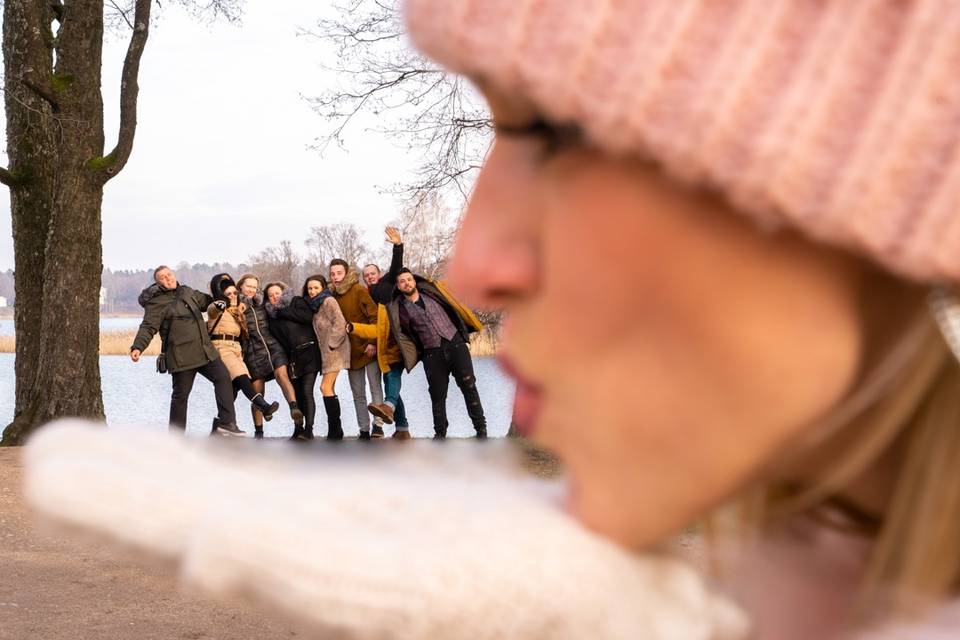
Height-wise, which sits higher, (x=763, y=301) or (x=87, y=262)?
(x=763, y=301)

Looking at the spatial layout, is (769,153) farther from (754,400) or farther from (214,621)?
(214,621)

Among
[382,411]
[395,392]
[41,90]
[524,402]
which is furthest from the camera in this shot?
[395,392]

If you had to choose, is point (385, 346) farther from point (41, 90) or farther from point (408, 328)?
point (41, 90)

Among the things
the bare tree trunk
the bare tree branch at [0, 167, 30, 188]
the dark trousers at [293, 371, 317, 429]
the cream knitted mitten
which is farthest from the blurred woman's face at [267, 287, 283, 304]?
the cream knitted mitten

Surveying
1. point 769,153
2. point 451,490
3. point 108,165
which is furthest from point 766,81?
point 108,165

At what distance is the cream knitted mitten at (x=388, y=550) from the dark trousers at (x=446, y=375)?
31.7 ft

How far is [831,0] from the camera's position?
19.0 inches

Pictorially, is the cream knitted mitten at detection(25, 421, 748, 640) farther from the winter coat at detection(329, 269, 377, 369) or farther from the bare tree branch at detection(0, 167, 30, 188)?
the bare tree branch at detection(0, 167, 30, 188)

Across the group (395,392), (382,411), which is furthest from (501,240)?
(395,392)

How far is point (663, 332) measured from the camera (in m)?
0.49

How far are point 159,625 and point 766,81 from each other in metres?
4.72

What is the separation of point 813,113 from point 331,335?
10549 millimetres

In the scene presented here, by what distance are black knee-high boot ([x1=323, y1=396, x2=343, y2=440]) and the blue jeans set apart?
579 millimetres

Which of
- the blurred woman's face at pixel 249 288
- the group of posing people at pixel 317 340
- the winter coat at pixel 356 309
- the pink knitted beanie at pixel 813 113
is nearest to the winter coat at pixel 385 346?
the group of posing people at pixel 317 340
